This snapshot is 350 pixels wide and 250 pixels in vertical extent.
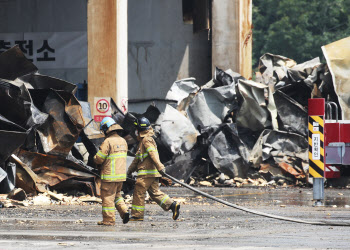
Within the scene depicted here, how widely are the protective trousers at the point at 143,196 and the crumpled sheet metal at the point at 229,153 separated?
833cm

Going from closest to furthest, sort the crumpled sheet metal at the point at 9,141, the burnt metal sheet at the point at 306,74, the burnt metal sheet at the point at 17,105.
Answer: the crumpled sheet metal at the point at 9,141, the burnt metal sheet at the point at 17,105, the burnt metal sheet at the point at 306,74

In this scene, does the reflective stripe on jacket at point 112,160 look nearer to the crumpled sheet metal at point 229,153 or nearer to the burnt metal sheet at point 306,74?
the crumpled sheet metal at point 229,153

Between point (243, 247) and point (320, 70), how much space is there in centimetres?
1279

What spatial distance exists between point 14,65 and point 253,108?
22.4 feet

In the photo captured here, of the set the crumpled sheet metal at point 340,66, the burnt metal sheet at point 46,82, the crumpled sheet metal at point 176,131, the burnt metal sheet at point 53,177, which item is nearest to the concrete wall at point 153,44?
the crumpled sheet metal at point 176,131

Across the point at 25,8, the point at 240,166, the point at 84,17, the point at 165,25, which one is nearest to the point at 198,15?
the point at 165,25

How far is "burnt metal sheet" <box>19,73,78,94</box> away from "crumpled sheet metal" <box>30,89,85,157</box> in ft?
0.78

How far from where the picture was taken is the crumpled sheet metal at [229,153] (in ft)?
62.0

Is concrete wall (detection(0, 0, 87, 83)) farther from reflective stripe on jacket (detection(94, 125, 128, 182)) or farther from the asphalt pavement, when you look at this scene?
reflective stripe on jacket (detection(94, 125, 128, 182))

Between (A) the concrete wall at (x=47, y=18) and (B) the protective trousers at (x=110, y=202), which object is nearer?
(B) the protective trousers at (x=110, y=202)

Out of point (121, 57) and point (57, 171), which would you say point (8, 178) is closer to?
point (57, 171)

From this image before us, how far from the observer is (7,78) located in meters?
14.4

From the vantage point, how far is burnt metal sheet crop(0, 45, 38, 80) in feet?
46.8

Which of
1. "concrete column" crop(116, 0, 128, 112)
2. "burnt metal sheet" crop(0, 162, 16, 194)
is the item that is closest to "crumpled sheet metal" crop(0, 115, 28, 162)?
"burnt metal sheet" crop(0, 162, 16, 194)
